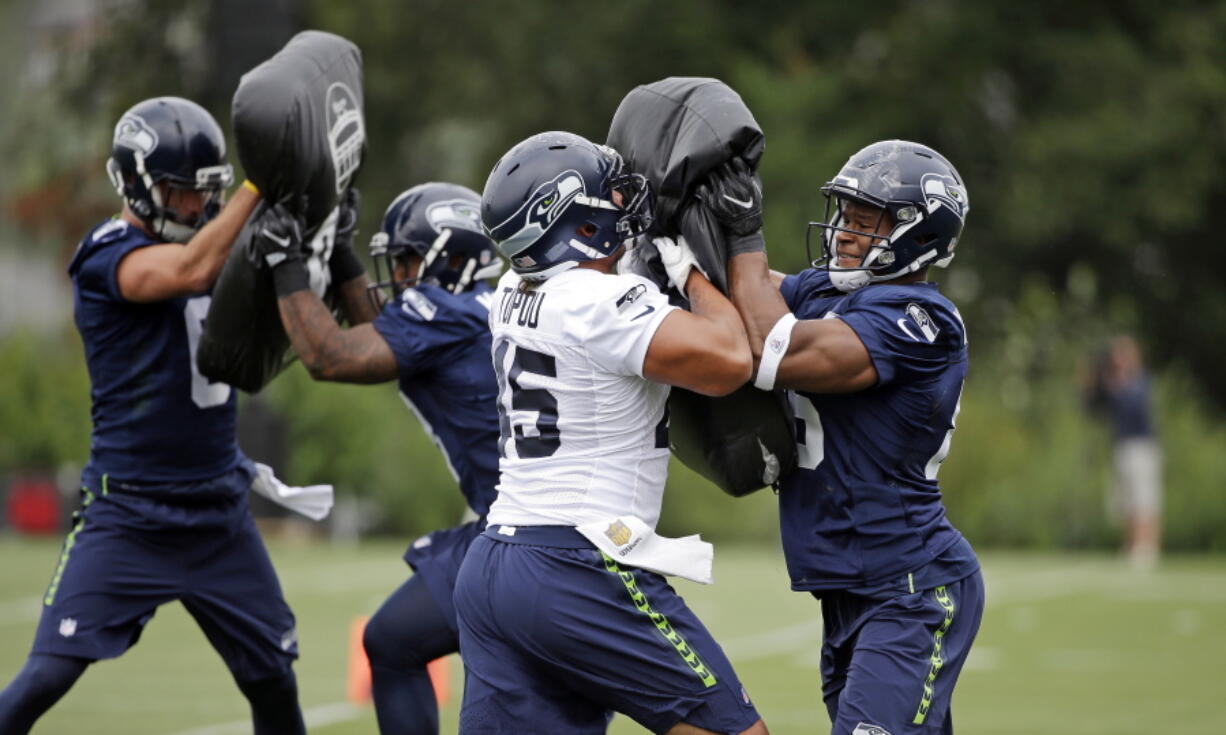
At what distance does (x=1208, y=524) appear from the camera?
54.6 feet

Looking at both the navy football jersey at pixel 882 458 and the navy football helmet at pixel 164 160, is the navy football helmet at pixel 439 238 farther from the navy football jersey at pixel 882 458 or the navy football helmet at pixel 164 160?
the navy football jersey at pixel 882 458

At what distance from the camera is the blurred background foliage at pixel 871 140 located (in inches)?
687

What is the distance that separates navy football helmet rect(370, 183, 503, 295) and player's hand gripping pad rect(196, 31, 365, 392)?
0.27m

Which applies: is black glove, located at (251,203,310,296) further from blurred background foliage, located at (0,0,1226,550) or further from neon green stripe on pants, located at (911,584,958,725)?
blurred background foliage, located at (0,0,1226,550)

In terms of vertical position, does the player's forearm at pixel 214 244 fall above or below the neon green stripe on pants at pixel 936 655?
above

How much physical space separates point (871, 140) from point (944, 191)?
1678 cm

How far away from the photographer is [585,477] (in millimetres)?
4395

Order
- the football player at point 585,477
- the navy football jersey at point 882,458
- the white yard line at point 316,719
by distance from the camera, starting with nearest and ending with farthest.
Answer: the football player at point 585,477 < the navy football jersey at point 882,458 < the white yard line at point 316,719

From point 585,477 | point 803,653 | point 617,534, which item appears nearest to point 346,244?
point 585,477

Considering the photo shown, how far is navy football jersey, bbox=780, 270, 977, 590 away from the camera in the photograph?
4.66 metres

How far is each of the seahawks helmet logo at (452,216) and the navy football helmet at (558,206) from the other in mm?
1204

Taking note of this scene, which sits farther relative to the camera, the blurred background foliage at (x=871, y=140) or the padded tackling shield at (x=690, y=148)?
the blurred background foliage at (x=871, y=140)

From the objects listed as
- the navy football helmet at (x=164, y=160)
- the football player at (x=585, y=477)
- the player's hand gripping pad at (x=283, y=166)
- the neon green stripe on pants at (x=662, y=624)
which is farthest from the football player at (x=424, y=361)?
the neon green stripe on pants at (x=662, y=624)

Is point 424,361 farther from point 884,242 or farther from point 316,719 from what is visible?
point 316,719
